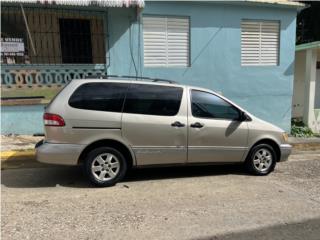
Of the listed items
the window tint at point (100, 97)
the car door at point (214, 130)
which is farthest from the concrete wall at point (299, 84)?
the window tint at point (100, 97)

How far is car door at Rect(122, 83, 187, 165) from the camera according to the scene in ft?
18.9

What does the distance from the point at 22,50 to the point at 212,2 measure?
5.45m

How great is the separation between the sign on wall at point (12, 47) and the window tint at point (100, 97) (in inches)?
174

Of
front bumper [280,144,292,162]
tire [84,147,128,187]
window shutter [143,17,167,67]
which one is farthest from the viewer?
window shutter [143,17,167,67]

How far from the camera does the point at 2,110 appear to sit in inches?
348

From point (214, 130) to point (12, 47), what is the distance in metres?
5.98

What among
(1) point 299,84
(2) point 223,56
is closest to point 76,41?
(2) point 223,56

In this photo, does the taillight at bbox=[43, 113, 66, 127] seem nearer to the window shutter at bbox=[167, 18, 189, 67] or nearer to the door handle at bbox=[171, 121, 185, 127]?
the door handle at bbox=[171, 121, 185, 127]

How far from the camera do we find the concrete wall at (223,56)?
377 inches

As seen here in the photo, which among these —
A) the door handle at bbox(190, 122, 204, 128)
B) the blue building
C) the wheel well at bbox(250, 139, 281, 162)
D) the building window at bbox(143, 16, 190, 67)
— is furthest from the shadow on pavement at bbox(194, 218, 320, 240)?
the building window at bbox(143, 16, 190, 67)

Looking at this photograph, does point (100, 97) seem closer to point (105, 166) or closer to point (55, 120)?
point (55, 120)

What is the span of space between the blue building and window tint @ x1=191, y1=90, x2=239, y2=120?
3494 mm

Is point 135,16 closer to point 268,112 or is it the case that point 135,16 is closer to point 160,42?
point 160,42

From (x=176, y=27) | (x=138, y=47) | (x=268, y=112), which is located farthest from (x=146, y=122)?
(x=268, y=112)
